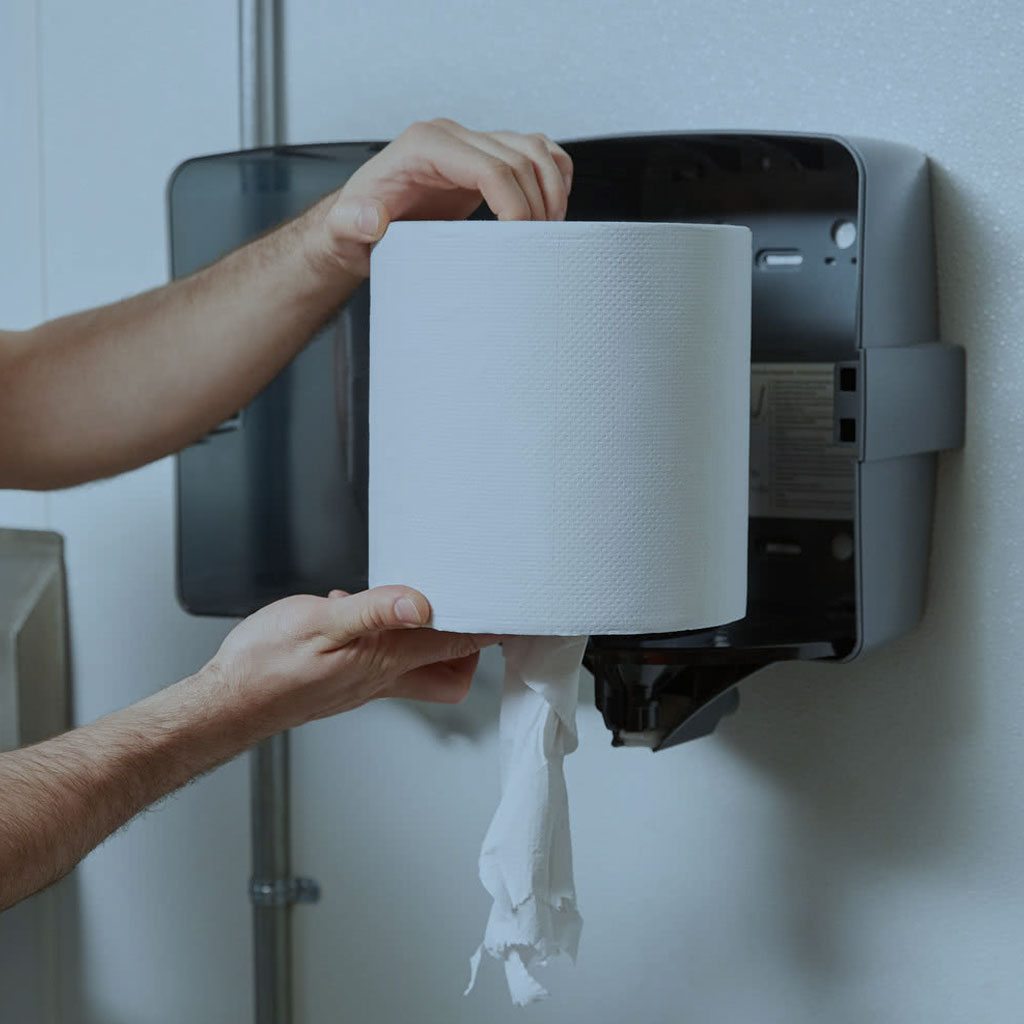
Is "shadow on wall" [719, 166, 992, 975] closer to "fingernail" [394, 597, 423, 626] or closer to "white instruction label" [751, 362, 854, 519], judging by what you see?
"white instruction label" [751, 362, 854, 519]

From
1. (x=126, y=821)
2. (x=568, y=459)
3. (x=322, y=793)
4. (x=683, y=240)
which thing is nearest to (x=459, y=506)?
(x=568, y=459)

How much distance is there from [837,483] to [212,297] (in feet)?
1.48

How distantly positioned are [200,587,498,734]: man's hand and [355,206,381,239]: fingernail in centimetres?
21

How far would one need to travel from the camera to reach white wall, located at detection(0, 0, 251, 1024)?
4.05 feet

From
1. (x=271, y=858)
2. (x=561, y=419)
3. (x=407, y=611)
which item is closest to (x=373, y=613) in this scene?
(x=407, y=611)

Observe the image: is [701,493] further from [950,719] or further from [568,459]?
[950,719]

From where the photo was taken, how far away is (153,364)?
3.52 feet

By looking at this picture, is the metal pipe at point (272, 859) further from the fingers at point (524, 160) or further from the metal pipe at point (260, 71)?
the fingers at point (524, 160)

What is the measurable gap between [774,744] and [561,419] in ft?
1.35

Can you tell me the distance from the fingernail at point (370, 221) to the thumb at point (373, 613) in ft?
0.70

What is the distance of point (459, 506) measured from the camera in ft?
2.30

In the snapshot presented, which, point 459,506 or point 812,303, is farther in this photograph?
point 812,303

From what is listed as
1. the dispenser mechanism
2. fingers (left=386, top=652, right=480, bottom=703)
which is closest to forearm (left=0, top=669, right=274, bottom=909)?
fingers (left=386, top=652, right=480, bottom=703)

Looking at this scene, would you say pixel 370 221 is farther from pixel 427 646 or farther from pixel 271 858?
pixel 271 858
